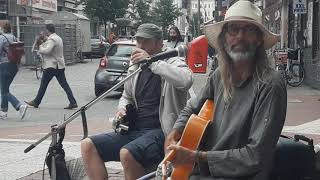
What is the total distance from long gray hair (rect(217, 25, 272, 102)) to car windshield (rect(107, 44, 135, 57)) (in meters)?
12.7

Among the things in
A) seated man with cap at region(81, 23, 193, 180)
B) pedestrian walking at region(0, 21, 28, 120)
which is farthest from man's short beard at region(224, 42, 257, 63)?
pedestrian walking at region(0, 21, 28, 120)

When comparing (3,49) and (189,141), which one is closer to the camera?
(189,141)

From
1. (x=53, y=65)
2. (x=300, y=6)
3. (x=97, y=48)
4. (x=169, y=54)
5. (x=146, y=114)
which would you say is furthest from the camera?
(x=97, y=48)

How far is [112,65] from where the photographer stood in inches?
628

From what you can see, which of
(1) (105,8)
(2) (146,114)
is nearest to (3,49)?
(2) (146,114)

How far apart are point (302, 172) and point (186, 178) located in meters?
0.69

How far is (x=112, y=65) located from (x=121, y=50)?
1.69 feet

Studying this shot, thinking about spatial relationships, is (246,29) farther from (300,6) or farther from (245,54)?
(300,6)

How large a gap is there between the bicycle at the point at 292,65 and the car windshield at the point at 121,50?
17.1 ft

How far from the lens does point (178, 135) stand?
352cm

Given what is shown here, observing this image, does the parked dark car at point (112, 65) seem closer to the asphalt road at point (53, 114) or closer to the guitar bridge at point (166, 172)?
the asphalt road at point (53, 114)

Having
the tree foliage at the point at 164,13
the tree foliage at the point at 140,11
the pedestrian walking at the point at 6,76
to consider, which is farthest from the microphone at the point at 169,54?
the tree foliage at the point at 164,13

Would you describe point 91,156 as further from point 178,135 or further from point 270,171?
point 270,171

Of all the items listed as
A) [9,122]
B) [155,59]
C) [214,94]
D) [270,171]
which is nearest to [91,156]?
[155,59]
